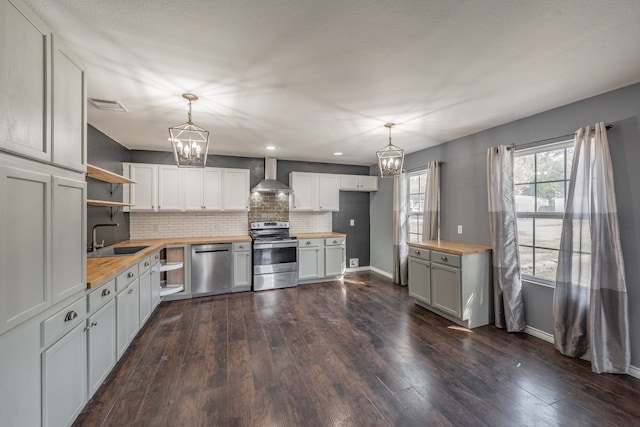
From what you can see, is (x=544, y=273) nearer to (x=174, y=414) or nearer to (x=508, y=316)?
(x=508, y=316)

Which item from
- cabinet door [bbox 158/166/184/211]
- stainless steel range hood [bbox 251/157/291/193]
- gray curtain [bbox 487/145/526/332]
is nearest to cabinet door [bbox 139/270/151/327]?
cabinet door [bbox 158/166/184/211]

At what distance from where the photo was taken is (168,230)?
15.0 ft

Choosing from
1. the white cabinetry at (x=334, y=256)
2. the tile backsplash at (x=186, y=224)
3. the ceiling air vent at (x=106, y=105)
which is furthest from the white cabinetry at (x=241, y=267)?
the ceiling air vent at (x=106, y=105)

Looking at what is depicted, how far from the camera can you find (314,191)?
5297 millimetres

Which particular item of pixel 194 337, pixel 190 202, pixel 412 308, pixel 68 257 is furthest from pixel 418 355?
pixel 190 202

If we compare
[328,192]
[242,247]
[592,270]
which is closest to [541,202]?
[592,270]

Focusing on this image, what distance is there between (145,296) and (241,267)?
1.58 meters

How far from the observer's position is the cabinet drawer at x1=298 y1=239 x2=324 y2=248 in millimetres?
4902

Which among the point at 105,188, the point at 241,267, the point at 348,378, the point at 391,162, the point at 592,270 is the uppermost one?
the point at 391,162

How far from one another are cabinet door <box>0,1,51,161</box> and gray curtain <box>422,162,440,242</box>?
4248 mm

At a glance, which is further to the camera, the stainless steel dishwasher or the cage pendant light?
the stainless steel dishwasher

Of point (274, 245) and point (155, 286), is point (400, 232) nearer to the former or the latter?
point (274, 245)

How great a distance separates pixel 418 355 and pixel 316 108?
267cm

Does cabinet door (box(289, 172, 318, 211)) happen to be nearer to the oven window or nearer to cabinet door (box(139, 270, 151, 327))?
the oven window
